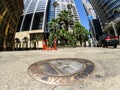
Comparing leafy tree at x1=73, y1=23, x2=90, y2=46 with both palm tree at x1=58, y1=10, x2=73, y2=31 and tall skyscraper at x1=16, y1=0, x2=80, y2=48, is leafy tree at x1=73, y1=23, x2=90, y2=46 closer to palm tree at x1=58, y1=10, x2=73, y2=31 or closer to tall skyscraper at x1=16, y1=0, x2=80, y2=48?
palm tree at x1=58, y1=10, x2=73, y2=31

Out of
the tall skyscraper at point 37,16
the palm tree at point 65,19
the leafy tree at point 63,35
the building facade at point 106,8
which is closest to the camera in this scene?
the leafy tree at point 63,35

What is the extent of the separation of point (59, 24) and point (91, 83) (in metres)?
57.3

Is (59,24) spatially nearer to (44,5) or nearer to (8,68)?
(8,68)

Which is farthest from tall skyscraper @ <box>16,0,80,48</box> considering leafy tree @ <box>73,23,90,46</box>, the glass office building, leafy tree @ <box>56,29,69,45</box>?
leafy tree @ <box>56,29,69,45</box>

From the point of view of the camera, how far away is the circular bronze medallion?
571cm

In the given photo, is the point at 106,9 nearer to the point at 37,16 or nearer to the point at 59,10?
the point at 59,10

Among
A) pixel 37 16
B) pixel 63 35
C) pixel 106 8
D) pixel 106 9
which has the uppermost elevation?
pixel 37 16

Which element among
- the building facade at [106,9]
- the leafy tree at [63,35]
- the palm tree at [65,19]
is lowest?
the leafy tree at [63,35]

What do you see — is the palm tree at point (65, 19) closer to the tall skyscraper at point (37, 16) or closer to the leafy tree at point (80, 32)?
the leafy tree at point (80, 32)

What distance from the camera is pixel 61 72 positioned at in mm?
6242

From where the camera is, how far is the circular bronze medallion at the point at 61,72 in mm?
5707

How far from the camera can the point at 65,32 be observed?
2185 inches

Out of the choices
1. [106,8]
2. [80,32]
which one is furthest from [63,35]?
[106,8]

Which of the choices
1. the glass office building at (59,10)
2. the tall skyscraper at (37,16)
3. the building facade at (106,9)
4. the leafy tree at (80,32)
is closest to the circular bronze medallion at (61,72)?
the leafy tree at (80,32)
